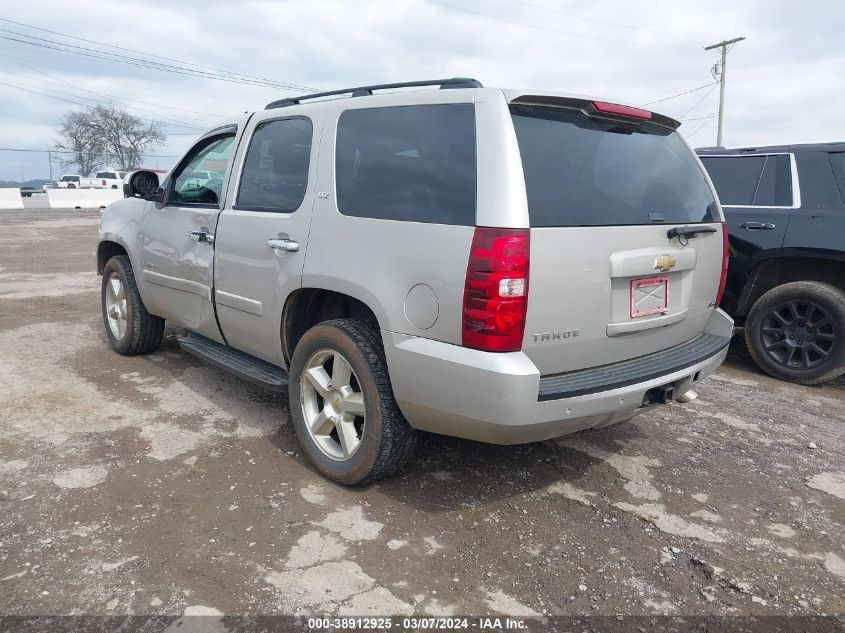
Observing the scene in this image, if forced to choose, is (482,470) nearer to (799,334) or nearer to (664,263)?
(664,263)

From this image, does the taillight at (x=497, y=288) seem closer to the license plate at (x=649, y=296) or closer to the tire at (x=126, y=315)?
the license plate at (x=649, y=296)

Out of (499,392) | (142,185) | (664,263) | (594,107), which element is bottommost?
(499,392)

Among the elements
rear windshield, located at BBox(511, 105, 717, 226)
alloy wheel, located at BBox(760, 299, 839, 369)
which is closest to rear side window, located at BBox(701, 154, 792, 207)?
alloy wheel, located at BBox(760, 299, 839, 369)

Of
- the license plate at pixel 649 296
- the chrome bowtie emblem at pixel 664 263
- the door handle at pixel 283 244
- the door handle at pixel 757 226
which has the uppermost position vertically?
the door handle at pixel 757 226

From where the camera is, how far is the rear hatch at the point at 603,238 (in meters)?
2.63

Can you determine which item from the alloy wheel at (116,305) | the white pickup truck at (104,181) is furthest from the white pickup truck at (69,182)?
the alloy wheel at (116,305)

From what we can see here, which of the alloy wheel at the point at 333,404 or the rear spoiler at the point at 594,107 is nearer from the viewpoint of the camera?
the rear spoiler at the point at 594,107

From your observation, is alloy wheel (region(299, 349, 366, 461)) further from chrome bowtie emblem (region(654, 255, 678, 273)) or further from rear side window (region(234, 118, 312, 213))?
chrome bowtie emblem (region(654, 255, 678, 273))

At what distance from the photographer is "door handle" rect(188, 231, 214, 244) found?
4.04m

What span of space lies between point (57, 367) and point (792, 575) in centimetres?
514

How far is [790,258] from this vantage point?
5.23m

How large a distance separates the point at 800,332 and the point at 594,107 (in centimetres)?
338

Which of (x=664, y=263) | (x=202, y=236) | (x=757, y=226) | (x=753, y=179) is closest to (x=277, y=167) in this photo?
(x=202, y=236)

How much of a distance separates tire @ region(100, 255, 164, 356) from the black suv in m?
4.85
